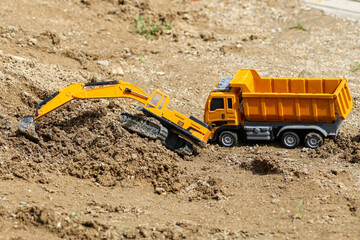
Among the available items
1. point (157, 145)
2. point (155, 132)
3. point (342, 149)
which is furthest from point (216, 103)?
point (342, 149)

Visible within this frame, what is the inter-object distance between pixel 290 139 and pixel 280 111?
0.65 meters

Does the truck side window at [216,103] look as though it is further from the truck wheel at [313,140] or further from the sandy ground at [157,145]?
the truck wheel at [313,140]

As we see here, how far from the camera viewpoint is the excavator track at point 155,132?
36.0 feet

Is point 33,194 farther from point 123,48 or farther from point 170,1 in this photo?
point 170,1

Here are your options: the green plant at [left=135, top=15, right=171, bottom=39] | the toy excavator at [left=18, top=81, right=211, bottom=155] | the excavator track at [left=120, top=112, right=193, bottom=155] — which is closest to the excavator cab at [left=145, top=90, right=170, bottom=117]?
the toy excavator at [left=18, top=81, right=211, bottom=155]

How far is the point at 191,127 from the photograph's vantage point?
36.5 ft

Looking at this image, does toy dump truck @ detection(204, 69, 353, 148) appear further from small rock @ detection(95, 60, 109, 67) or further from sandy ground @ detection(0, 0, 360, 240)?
small rock @ detection(95, 60, 109, 67)

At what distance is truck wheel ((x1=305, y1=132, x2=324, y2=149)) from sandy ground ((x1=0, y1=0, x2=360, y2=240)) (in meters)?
0.20

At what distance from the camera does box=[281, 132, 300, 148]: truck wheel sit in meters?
11.4

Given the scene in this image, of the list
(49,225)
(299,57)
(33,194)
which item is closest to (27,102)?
(33,194)

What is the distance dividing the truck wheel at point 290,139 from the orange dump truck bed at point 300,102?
11.7 inches

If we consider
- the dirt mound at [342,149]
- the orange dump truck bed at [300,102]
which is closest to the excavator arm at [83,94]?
the orange dump truck bed at [300,102]

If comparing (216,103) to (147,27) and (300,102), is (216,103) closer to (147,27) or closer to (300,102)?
(300,102)

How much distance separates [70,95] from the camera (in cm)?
1080
